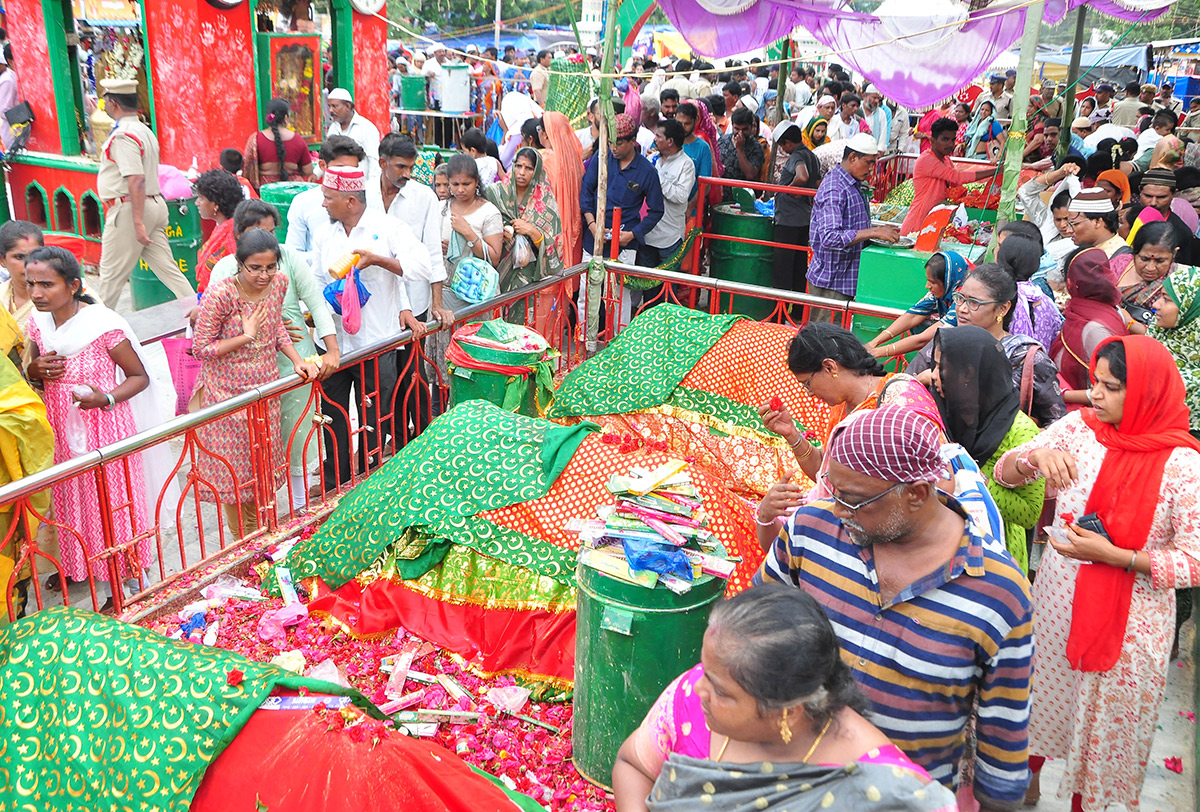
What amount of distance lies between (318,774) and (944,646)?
1569 millimetres

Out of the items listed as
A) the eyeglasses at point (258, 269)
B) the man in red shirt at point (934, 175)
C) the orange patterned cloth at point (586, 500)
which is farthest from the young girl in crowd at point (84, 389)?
the man in red shirt at point (934, 175)

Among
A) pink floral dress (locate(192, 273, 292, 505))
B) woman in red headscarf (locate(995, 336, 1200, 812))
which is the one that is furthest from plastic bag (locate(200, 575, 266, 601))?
woman in red headscarf (locate(995, 336, 1200, 812))

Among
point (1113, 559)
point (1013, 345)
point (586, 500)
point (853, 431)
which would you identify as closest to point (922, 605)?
point (853, 431)

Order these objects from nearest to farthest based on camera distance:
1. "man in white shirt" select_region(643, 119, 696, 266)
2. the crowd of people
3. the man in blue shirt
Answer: the crowd of people, the man in blue shirt, "man in white shirt" select_region(643, 119, 696, 266)

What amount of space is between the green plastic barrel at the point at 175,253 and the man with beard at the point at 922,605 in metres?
8.68

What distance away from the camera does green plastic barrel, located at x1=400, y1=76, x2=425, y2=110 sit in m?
19.4

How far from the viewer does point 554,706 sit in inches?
156

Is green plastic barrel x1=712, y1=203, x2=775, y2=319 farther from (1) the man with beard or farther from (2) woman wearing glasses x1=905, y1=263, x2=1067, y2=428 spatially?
(1) the man with beard

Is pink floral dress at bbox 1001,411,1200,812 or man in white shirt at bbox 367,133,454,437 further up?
man in white shirt at bbox 367,133,454,437

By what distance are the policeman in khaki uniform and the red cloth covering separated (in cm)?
710

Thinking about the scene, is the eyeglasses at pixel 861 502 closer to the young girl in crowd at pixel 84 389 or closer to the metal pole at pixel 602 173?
the young girl in crowd at pixel 84 389

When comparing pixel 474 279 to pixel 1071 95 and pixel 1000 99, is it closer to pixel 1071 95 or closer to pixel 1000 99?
pixel 1071 95

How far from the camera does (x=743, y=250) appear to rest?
9695mm

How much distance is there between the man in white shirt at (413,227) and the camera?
599 centimetres
